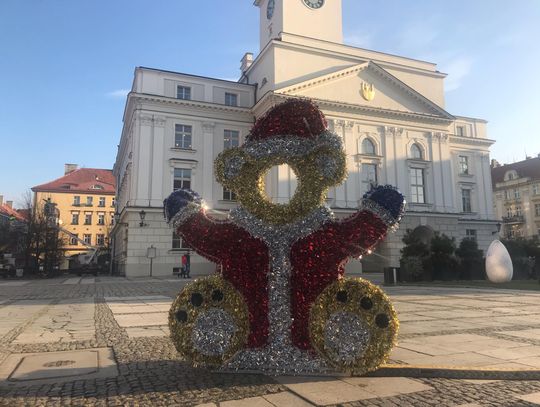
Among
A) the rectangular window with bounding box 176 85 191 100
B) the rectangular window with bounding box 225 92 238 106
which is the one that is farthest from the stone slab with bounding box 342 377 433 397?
the rectangular window with bounding box 225 92 238 106

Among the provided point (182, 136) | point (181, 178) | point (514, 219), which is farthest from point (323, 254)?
point (514, 219)

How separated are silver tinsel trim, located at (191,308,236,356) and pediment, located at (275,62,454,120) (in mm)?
32128

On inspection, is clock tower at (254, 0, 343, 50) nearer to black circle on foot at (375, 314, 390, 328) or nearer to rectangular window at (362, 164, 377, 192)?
rectangular window at (362, 164, 377, 192)

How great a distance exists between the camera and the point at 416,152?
42250 millimetres

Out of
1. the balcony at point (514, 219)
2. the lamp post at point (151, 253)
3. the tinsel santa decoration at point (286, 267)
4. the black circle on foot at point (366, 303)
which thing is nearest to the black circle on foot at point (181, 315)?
the tinsel santa decoration at point (286, 267)

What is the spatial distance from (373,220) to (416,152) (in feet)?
127

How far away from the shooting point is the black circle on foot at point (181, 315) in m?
5.61

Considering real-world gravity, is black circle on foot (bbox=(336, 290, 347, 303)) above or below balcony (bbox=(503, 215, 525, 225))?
below

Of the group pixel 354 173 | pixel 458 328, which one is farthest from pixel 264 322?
pixel 354 173

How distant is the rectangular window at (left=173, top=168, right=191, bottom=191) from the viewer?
1428 inches

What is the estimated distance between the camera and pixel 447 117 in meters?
42.4

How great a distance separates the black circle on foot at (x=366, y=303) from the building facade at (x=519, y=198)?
233 ft

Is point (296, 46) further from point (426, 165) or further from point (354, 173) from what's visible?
point (426, 165)

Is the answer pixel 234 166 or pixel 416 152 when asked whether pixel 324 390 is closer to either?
pixel 234 166
